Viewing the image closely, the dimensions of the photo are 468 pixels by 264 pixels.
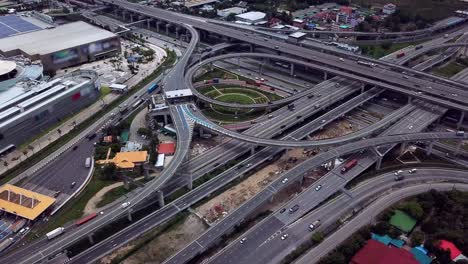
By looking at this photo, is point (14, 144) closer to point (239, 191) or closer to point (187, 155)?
point (187, 155)

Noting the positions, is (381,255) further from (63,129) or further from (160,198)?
(63,129)

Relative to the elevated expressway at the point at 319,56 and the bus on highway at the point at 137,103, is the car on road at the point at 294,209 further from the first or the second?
the elevated expressway at the point at 319,56

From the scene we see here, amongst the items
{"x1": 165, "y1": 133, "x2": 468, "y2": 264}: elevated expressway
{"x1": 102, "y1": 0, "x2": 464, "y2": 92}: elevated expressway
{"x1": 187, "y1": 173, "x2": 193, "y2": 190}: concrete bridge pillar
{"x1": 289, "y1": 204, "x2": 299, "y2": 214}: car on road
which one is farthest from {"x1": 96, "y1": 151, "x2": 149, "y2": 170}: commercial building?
{"x1": 102, "y1": 0, "x2": 464, "y2": 92}: elevated expressway

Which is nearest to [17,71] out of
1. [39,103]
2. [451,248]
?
[39,103]

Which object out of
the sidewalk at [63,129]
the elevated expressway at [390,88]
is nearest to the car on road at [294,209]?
the elevated expressway at [390,88]

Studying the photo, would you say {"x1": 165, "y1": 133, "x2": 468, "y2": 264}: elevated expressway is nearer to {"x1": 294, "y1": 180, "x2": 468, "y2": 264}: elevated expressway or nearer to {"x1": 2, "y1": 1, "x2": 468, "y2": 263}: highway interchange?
{"x1": 2, "y1": 1, "x2": 468, "y2": 263}: highway interchange

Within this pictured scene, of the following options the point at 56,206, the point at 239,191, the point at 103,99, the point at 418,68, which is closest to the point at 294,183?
the point at 239,191
